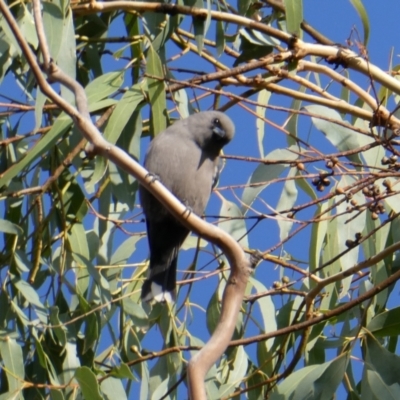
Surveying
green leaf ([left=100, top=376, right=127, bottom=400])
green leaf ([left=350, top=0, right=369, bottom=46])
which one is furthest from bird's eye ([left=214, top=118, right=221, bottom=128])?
green leaf ([left=100, top=376, right=127, bottom=400])

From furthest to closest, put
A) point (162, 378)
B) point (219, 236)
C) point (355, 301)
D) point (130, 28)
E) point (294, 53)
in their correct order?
point (130, 28) → point (162, 378) → point (294, 53) → point (355, 301) → point (219, 236)

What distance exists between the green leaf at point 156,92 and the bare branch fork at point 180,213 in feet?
2.08

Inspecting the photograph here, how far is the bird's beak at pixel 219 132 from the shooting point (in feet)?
9.67

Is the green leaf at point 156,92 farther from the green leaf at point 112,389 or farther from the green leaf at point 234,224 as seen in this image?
the green leaf at point 112,389

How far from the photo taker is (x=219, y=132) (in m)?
2.96

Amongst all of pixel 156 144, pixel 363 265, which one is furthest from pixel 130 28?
pixel 363 265

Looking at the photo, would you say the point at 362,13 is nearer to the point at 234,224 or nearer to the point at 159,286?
the point at 234,224

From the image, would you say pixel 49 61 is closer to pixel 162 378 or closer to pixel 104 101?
pixel 104 101

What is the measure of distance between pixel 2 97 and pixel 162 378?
0.94 meters

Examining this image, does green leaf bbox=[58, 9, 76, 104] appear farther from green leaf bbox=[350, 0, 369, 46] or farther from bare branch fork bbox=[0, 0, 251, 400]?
green leaf bbox=[350, 0, 369, 46]

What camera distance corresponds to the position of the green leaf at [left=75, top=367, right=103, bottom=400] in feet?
7.14

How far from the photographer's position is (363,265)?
1.95 metres

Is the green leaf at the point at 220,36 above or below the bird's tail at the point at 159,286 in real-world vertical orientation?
above

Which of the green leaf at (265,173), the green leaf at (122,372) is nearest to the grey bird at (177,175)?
the green leaf at (265,173)
